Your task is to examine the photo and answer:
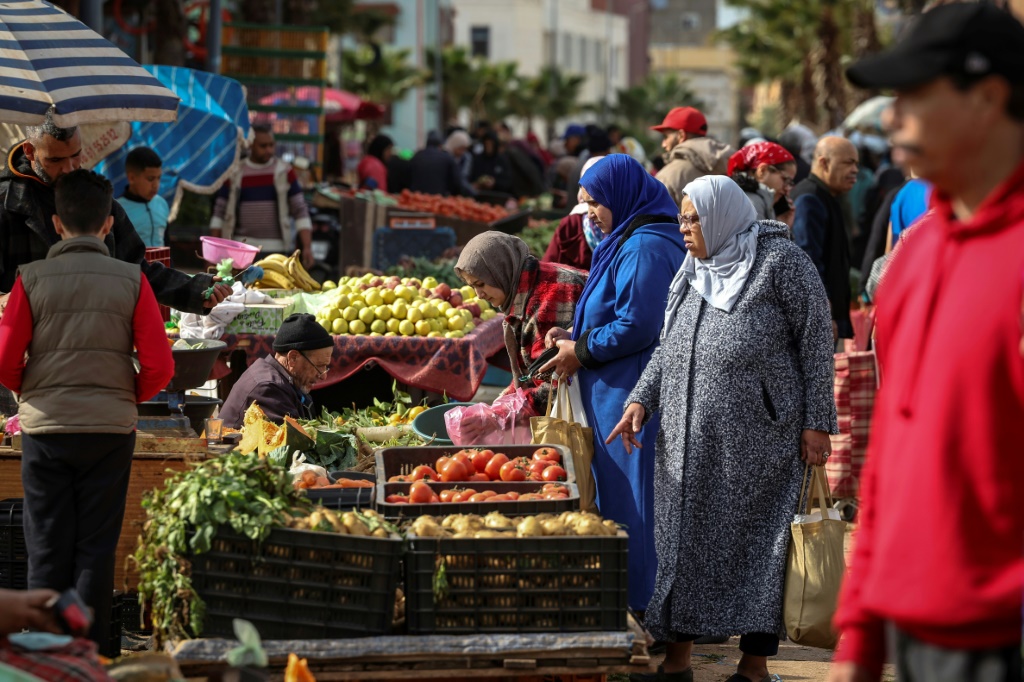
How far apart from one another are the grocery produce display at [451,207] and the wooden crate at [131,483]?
378 inches

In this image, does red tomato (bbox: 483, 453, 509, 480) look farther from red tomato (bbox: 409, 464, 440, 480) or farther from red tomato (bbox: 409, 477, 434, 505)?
red tomato (bbox: 409, 477, 434, 505)

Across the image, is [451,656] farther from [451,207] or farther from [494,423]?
[451,207]

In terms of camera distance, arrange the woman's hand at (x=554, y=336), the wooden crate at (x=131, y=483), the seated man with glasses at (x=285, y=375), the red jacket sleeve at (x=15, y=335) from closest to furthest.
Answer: the red jacket sleeve at (x=15, y=335)
the wooden crate at (x=131, y=483)
the woman's hand at (x=554, y=336)
the seated man with glasses at (x=285, y=375)

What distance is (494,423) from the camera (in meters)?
6.21

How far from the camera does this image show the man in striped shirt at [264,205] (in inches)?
486

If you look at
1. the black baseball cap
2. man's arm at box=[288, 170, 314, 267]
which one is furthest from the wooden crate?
man's arm at box=[288, 170, 314, 267]

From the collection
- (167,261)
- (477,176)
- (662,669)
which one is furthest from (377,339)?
(477,176)

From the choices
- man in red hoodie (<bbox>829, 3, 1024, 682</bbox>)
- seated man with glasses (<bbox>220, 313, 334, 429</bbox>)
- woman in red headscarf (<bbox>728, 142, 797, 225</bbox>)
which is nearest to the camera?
man in red hoodie (<bbox>829, 3, 1024, 682</bbox>)

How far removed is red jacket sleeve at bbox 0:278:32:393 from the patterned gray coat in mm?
2251

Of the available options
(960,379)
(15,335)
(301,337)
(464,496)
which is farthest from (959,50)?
(301,337)

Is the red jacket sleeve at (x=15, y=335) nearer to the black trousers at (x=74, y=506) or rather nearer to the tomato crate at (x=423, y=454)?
the black trousers at (x=74, y=506)

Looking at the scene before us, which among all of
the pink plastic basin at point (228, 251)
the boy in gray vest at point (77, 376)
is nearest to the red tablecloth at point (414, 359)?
the pink plastic basin at point (228, 251)

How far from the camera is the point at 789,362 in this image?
507cm

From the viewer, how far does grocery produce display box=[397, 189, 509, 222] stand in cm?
1554
